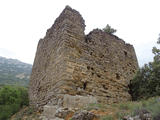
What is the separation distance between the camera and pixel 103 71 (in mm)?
6781

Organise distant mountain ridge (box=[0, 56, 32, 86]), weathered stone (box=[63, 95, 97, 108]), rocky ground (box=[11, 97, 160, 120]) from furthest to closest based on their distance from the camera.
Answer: distant mountain ridge (box=[0, 56, 32, 86]) < weathered stone (box=[63, 95, 97, 108]) < rocky ground (box=[11, 97, 160, 120])

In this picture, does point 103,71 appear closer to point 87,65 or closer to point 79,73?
point 87,65

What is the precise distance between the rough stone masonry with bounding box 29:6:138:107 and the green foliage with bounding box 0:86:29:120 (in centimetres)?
229

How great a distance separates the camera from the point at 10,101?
8.71 metres

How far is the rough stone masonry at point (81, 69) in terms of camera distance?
539cm

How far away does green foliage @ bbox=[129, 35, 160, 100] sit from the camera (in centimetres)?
691

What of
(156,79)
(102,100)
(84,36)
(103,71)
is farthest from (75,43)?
(156,79)

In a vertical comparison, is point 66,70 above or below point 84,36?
below

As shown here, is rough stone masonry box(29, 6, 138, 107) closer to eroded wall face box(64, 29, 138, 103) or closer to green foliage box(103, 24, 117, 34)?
eroded wall face box(64, 29, 138, 103)

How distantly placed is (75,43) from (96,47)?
4.37ft

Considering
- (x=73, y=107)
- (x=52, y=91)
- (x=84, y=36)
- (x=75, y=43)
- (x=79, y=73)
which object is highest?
(x=84, y=36)

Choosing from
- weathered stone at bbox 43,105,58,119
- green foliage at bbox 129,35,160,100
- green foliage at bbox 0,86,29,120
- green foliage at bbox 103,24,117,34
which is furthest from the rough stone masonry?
green foliage at bbox 0,86,29,120

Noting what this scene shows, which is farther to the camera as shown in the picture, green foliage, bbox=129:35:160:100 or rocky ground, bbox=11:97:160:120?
green foliage, bbox=129:35:160:100

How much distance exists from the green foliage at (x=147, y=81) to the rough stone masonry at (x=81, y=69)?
1.67ft
